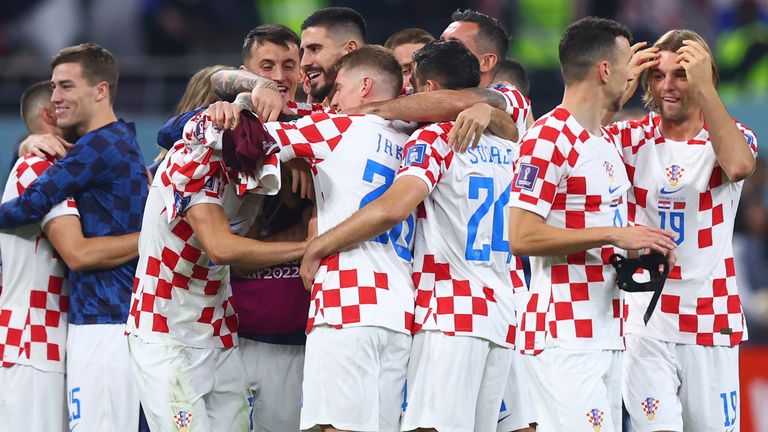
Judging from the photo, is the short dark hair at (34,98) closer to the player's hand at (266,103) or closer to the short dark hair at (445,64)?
the player's hand at (266,103)

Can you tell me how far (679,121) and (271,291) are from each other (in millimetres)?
2447

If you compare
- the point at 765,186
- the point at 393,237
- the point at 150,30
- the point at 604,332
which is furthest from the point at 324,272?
the point at 150,30

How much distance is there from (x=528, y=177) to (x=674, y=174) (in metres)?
1.23

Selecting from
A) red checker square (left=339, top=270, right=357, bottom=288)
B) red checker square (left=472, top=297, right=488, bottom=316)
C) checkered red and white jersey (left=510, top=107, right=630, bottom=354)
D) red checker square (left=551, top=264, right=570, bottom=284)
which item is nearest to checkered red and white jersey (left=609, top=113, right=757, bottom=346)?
checkered red and white jersey (left=510, top=107, right=630, bottom=354)

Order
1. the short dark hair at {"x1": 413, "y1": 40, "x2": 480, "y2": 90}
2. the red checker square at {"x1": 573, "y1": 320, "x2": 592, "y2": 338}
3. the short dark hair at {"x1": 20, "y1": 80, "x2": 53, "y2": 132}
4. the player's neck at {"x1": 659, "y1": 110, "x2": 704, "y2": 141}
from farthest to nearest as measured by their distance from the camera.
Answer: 1. the short dark hair at {"x1": 20, "y1": 80, "x2": 53, "y2": 132}
2. the player's neck at {"x1": 659, "y1": 110, "x2": 704, "y2": 141}
3. the short dark hair at {"x1": 413, "y1": 40, "x2": 480, "y2": 90}
4. the red checker square at {"x1": 573, "y1": 320, "x2": 592, "y2": 338}

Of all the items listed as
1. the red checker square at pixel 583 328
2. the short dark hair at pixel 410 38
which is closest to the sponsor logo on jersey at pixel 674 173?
the red checker square at pixel 583 328

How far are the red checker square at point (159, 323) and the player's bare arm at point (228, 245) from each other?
0.50 metres

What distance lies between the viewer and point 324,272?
598cm

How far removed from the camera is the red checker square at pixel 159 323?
20.9 feet

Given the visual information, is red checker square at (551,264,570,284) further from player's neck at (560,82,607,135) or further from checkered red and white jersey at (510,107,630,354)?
player's neck at (560,82,607,135)

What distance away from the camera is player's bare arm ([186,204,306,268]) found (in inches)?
238

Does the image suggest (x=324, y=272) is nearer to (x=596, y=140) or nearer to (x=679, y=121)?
(x=596, y=140)

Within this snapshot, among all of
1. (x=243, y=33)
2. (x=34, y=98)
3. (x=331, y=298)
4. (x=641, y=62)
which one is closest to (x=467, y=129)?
(x=331, y=298)

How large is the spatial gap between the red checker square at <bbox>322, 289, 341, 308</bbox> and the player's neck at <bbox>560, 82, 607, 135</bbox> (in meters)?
1.50
